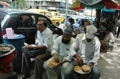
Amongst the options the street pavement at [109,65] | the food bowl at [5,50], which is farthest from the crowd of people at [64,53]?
the street pavement at [109,65]

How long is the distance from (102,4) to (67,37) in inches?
126

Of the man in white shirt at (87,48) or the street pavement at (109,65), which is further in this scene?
the street pavement at (109,65)

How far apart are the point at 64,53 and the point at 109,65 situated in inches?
133

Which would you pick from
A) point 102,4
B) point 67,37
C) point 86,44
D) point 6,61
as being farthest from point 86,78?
point 102,4

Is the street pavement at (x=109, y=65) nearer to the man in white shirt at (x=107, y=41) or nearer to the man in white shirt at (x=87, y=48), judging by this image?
the man in white shirt at (x=107, y=41)

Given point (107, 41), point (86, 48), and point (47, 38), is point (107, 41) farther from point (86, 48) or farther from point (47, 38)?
point (86, 48)

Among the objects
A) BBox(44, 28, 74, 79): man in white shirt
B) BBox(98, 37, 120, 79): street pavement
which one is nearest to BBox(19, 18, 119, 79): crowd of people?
BBox(44, 28, 74, 79): man in white shirt

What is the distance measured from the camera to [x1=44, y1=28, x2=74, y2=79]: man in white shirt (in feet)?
15.6

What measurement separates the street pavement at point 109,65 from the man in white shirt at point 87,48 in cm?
199

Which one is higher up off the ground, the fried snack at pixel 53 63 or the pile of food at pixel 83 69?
the pile of food at pixel 83 69

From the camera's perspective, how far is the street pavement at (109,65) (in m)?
6.68

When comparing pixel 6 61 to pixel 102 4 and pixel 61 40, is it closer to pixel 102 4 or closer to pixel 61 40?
pixel 61 40

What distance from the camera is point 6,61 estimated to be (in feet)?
14.2

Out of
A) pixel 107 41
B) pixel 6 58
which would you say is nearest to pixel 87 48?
pixel 6 58
